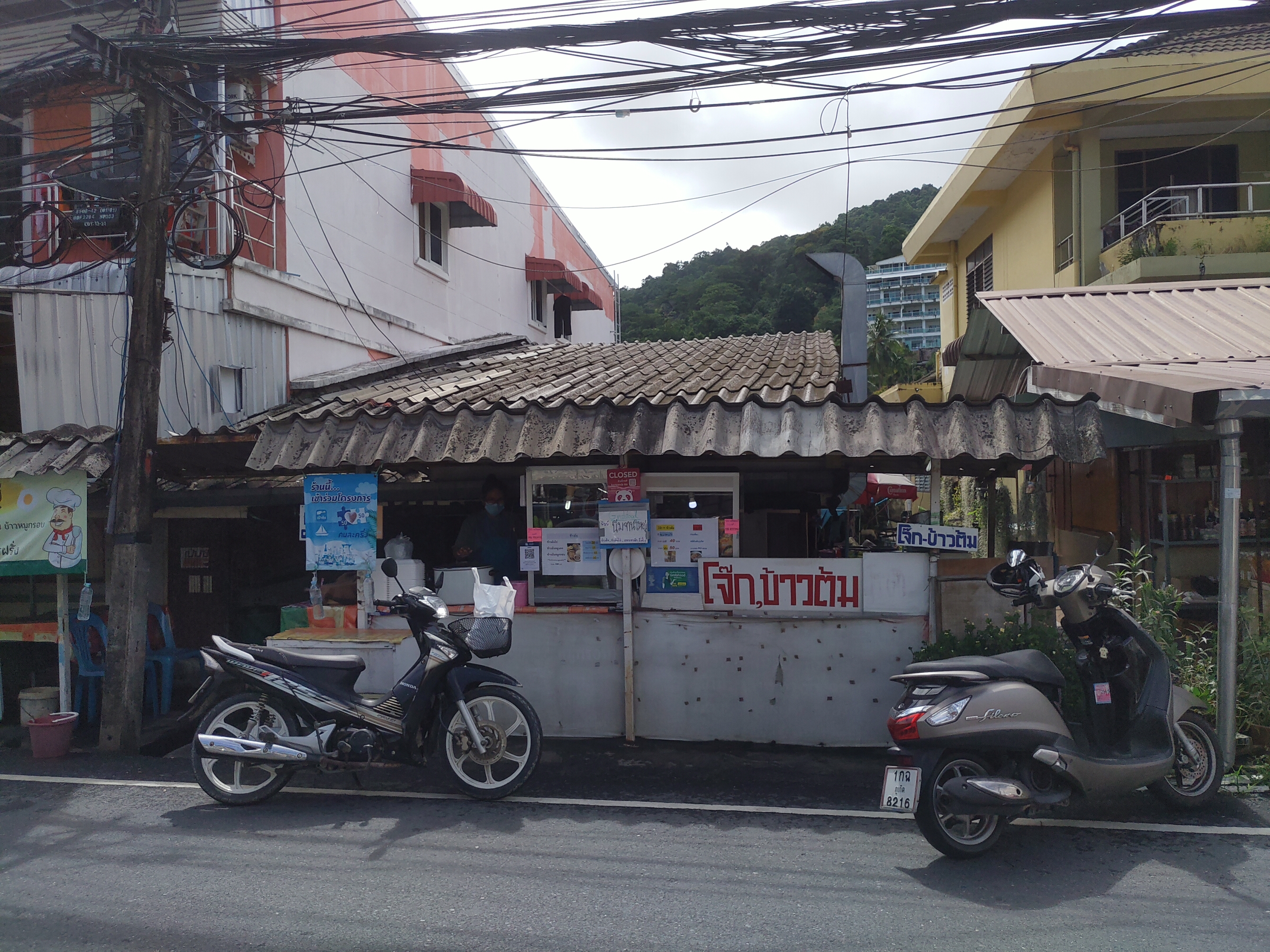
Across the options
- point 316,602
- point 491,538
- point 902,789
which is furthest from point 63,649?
point 902,789

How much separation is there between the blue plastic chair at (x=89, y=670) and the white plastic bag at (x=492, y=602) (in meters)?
4.25

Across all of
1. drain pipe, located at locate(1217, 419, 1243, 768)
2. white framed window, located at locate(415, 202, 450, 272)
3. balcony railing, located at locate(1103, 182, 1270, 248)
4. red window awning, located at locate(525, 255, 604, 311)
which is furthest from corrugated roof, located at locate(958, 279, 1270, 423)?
red window awning, located at locate(525, 255, 604, 311)

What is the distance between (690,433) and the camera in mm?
6672

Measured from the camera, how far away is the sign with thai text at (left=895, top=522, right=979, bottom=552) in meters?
6.70

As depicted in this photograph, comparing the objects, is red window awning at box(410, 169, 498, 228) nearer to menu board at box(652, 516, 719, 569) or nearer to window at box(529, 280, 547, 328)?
window at box(529, 280, 547, 328)

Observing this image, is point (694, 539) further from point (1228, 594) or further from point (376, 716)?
point (1228, 594)

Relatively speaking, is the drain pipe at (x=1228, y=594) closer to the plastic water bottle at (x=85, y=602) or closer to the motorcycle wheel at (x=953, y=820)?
the motorcycle wheel at (x=953, y=820)

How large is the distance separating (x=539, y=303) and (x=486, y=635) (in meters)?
16.1

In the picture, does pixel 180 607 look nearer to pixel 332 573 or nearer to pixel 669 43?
A: pixel 332 573

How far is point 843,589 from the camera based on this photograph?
6.99 m

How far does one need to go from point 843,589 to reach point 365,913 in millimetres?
4257

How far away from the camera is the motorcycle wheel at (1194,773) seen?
5.37 meters

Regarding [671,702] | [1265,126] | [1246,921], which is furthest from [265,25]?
[1265,126]

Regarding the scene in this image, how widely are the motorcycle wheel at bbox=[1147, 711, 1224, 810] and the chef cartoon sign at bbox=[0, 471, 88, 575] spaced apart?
8.61 metres
